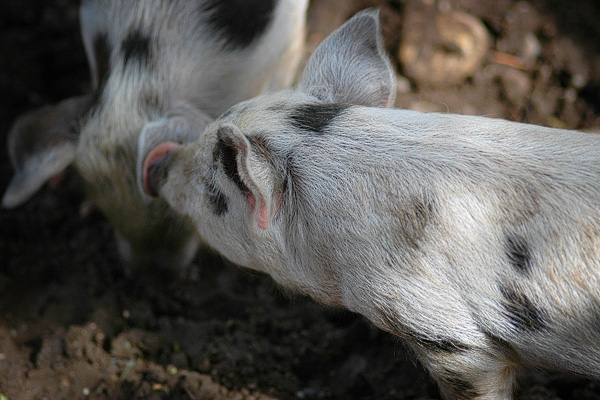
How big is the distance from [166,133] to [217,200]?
637 millimetres

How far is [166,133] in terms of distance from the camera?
2.82m

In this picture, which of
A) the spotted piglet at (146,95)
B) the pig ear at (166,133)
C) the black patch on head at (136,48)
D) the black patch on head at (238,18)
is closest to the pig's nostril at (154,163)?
the pig ear at (166,133)

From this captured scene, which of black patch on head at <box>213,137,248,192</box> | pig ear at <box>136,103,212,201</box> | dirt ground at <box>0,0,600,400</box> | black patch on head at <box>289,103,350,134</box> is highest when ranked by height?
black patch on head at <box>289,103,350,134</box>

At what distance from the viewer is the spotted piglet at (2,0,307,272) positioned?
120 inches

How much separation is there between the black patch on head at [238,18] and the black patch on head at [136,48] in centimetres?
35

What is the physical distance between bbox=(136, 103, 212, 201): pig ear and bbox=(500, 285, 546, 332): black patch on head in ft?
4.74

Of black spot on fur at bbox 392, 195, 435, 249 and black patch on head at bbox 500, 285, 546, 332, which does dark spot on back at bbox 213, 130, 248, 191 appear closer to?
black spot on fur at bbox 392, 195, 435, 249

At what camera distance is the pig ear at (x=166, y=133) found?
2748 mm

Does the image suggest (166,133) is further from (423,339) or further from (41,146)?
(423,339)

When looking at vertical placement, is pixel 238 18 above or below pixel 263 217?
above

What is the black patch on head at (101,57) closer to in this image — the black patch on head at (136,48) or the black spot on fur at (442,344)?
the black patch on head at (136,48)

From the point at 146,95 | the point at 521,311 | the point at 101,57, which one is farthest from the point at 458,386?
the point at 101,57

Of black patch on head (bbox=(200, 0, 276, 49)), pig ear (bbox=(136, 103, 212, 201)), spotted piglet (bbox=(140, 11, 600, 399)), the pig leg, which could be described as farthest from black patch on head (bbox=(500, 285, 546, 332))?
black patch on head (bbox=(200, 0, 276, 49))

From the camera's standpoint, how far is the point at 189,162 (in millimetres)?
2438
